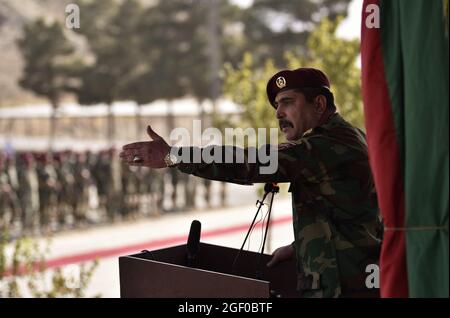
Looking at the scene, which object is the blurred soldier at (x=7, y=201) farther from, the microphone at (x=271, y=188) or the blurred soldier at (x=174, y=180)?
the microphone at (x=271, y=188)

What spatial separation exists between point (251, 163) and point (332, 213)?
0.35 m

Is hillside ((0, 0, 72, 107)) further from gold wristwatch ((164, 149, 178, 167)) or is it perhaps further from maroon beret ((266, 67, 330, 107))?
gold wristwatch ((164, 149, 178, 167))

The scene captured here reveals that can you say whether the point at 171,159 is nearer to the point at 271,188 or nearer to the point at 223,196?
the point at 271,188

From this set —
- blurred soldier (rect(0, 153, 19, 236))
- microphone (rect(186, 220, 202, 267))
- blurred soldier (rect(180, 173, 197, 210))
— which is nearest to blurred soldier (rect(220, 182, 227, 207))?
blurred soldier (rect(180, 173, 197, 210))

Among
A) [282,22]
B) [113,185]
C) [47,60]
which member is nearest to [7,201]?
[113,185]

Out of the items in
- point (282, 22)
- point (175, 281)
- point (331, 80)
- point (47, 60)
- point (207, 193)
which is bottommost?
point (207, 193)

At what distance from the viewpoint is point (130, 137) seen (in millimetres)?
51969

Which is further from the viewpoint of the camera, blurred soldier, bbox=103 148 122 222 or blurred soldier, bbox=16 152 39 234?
blurred soldier, bbox=103 148 122 222

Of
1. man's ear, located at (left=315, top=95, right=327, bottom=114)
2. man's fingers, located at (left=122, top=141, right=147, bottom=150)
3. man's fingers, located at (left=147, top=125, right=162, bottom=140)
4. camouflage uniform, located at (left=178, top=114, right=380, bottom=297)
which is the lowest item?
camouflage uniform, located at (left=178, top=114, right=380, bottom=297)

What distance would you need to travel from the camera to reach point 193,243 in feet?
8.46

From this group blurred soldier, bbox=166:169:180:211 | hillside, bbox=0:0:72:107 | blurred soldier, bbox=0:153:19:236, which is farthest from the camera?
hillside, bbox=0:0:72:107

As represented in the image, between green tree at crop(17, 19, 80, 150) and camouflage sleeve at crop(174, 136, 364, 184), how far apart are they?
38800mm

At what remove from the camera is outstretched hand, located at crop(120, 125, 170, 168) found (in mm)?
2227

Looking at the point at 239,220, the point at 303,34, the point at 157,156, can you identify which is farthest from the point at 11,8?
the point at 157,156
